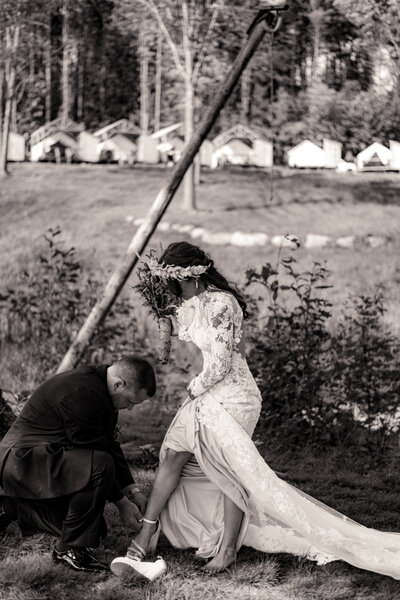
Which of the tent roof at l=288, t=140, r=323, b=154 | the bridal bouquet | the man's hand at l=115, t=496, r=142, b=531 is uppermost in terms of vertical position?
the tent roof at l=288, t=140, r=323, b=154

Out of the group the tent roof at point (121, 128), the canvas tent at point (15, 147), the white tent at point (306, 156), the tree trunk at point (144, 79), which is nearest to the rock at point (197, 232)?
the white tent at point (306, 156)

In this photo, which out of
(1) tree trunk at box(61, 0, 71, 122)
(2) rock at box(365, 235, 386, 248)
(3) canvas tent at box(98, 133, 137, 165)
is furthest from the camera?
(3) canvas tent at box(98, 133, 137, 165)

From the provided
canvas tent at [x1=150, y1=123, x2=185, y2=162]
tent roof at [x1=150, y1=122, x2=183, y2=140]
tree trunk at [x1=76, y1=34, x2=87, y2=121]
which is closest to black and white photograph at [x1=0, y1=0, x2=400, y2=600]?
tent roof at [x1=150, y1=122, x2=183, y2=140]

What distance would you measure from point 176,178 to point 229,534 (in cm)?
437

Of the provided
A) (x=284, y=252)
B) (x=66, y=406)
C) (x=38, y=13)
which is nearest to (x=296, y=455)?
(x=66, y=406)

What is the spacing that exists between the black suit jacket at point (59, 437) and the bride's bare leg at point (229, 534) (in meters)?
0.74

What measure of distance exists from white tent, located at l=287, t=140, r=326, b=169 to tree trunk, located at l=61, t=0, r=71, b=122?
5972mm

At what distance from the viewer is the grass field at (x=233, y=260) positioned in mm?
4121

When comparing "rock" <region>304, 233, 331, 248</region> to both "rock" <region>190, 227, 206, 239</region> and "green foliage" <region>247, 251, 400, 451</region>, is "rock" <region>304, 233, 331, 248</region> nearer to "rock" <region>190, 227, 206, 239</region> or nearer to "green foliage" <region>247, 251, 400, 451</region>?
"rock" <region>190, 227, 206, 239</region>

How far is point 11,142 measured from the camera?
26766 millimetres

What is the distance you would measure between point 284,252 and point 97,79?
36.4 feet

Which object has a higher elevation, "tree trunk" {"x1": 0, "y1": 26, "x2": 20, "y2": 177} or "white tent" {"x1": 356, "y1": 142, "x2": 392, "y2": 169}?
"tree trunk" {"x1": 0, "y1": 26, "x2": 20, "y2": 177}

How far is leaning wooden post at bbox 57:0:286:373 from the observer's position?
777 cm

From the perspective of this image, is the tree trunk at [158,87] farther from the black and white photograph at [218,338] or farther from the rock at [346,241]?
the rock at [346,241]
